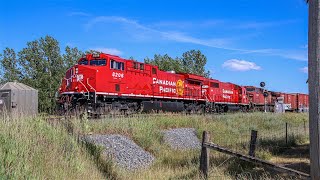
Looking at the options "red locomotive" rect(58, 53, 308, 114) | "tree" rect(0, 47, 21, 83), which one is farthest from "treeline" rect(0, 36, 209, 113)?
"red locomotive" rect(58, 53, 308, 114)

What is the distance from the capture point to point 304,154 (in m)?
11.7

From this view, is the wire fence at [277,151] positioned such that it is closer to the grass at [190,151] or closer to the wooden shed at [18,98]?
the grass at [190,151]

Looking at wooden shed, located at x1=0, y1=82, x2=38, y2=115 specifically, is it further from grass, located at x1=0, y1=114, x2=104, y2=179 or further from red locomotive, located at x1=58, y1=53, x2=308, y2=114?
red locomotive, located at x1=58, y1=53, x2=308, y2=114

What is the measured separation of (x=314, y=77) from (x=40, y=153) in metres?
5.34

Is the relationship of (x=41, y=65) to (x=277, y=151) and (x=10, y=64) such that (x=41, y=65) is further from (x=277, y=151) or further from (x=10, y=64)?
(x=277, y=151)

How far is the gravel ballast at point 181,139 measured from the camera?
44.7ft

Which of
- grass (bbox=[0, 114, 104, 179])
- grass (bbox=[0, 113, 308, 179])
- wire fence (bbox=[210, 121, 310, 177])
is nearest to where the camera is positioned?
grass (bbox=[0, 114, 104, 179])

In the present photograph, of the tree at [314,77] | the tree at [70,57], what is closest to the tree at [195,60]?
the tree at [70,57]

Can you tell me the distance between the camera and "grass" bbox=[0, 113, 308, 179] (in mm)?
6883

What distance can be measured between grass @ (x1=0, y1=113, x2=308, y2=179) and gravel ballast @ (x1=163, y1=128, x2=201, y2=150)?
1.36ft

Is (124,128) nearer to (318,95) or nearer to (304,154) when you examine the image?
(304,154)

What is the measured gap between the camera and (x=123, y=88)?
21.4 metres

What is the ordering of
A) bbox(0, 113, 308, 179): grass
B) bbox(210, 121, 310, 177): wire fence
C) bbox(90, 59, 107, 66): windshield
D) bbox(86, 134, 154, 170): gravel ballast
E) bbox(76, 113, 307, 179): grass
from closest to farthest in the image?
1. bbox(0, 113, 308, 179): grass
2. bbox(76, 113, 307, 179): grass
3. bbox(210, 121, 310, 177): wire fence
4. bbox(86, 134, 154, 170): gravel ballast
5. bbox(90, 59, 107, 66): windshield

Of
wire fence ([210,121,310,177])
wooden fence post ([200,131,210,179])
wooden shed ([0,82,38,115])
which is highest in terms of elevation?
wooden shed ([0,82,38,115])
